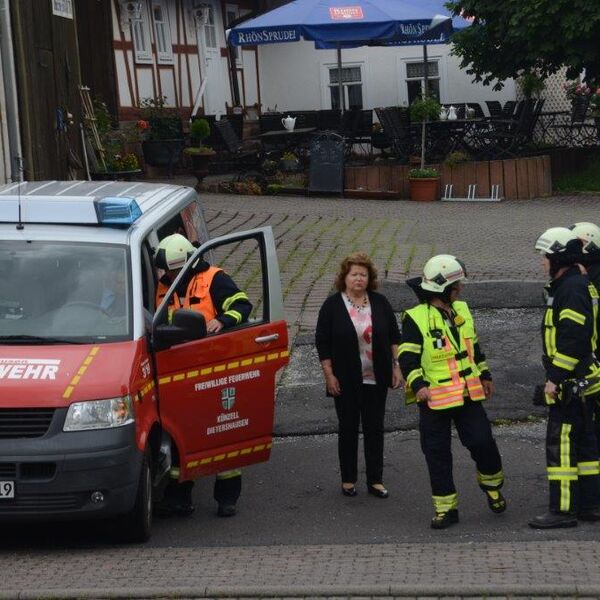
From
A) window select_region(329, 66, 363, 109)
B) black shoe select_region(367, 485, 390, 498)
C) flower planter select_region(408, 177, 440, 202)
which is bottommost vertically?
black shoe select_region(367, 485, 390, 498)

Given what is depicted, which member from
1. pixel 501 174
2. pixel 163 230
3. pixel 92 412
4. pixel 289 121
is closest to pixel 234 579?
pixel 92 412

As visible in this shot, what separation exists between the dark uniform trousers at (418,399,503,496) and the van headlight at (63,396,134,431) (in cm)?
171

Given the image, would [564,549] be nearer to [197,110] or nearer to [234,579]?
[234,579]

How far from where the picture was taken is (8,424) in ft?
23.5

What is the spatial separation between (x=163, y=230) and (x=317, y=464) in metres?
2.00

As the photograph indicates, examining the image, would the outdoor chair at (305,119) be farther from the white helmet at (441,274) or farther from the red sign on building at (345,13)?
the white helmet at (441,274)

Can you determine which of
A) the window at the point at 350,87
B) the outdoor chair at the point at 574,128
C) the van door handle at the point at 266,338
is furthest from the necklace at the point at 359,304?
the window at the point at 350,87

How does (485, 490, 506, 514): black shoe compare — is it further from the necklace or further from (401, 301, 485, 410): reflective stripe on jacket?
the necklace

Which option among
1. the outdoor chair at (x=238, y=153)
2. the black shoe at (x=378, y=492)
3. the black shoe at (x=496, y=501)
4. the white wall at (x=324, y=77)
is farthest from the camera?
the white wall at (x=324, y=77)

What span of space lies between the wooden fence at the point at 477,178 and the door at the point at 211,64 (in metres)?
7.88

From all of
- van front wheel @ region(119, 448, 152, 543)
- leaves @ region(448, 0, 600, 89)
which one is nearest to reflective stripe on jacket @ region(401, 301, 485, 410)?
van front wheel @ region(119, 448, 152, 543)

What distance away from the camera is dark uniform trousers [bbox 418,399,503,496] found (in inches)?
312

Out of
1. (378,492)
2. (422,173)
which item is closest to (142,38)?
(422,173)

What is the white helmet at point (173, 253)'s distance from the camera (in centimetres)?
824
